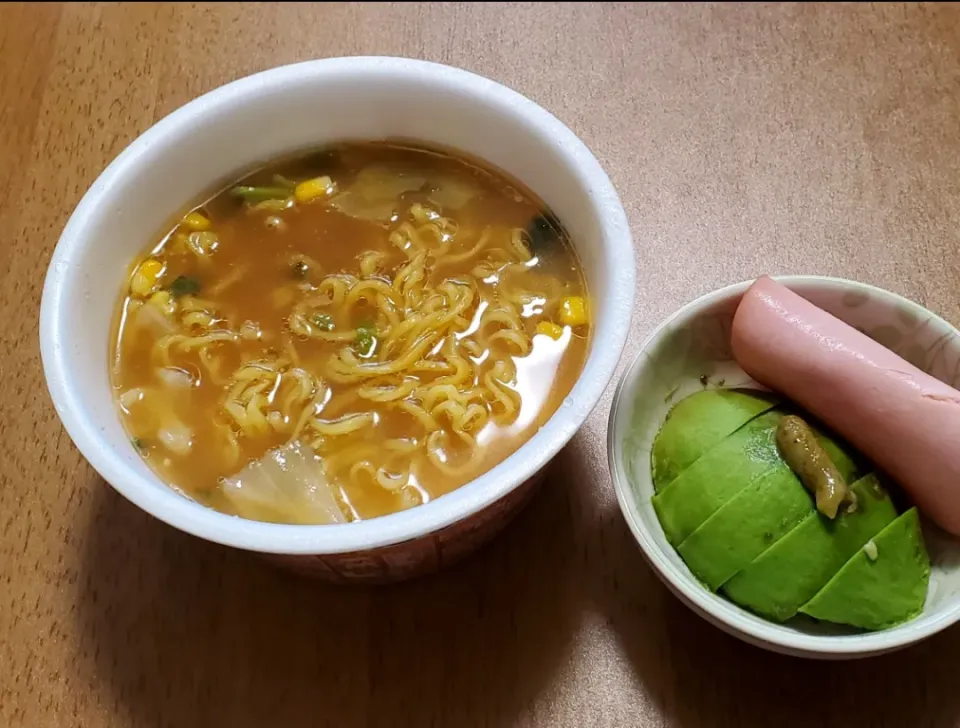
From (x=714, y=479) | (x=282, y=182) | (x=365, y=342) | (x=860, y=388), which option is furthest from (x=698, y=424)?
(x=282, y=182)

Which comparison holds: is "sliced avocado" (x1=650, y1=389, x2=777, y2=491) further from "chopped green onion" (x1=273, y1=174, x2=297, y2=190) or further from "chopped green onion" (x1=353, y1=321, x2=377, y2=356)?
"chopped green onion" (x1=273, y1=174, x2=297, y2=190)

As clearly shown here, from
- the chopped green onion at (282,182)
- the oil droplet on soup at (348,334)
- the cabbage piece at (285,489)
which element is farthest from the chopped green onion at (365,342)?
the chopped green onion at (282,182)

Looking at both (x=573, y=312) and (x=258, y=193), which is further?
(x=258, y=193)

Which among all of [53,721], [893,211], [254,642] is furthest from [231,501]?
[893,211]

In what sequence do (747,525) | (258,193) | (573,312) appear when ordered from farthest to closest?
(258,193) < (573,312) < (747,525)

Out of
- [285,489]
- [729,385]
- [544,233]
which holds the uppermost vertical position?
[544,233]

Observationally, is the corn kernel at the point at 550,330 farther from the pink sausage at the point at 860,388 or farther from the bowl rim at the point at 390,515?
the pink sausage at the point at 860,388

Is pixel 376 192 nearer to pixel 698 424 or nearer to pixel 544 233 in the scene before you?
pixel 544 233
